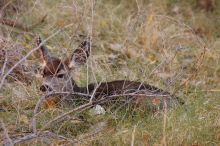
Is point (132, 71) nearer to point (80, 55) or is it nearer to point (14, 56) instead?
point (80, 55)

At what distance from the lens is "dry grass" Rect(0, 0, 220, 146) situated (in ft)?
17.3

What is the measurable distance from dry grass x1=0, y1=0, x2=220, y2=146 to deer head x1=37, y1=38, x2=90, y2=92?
11 cm

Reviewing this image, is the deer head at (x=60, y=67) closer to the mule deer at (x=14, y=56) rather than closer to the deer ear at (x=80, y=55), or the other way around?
the deer ear at (x=80, y=55)

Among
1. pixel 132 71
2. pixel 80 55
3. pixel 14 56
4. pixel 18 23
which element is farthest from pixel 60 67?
pixel 18 23

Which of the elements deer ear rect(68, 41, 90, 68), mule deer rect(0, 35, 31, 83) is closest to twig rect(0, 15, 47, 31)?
mule deer rect(0, 35, 31, 83)

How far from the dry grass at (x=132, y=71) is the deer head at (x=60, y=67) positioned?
0.36 ft

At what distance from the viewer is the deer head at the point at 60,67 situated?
6.17 metres

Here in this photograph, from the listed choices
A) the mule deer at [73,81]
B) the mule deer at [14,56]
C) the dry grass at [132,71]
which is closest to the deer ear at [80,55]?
the mule deer at [73,81]

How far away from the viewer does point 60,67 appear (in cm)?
641

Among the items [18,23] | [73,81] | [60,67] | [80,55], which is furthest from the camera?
Answer: [18,23]

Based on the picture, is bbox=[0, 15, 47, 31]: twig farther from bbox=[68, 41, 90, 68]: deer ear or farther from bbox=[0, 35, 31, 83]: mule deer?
bbox=[68, 41, 90, 68]: deer ear

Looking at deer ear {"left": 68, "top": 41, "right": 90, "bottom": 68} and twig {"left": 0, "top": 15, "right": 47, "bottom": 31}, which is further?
twig {"left": 0, "top": 15, "right": 47, "bottom": 31}

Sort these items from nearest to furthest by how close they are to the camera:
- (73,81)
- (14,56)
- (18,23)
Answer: (14,56), (73,81), (18,23)

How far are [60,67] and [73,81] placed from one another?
1.01 feet
